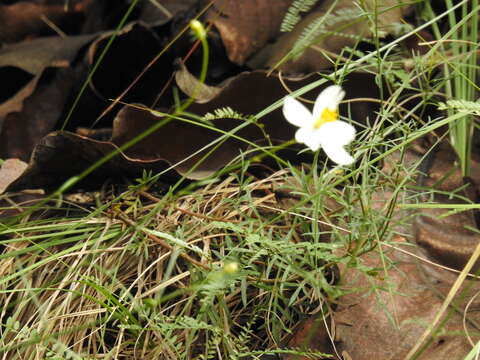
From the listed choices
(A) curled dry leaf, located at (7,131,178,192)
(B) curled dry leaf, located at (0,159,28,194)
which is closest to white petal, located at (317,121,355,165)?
(A) curled dry leaf, located at (7,131,178,192)

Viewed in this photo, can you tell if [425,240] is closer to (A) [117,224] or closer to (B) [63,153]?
(A) [117,224]

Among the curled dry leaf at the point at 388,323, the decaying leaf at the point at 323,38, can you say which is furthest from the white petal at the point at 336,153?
the decaying leaf at the point at 323,38

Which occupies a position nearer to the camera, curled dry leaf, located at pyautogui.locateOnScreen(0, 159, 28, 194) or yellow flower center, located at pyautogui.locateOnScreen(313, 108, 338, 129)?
yellow flower center, located at pyautogui.locateOnScreen(313, 108, 338, 129)

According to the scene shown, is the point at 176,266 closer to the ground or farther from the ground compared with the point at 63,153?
closer to the ground

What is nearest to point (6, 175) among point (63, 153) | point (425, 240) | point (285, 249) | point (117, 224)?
point (63, 153)

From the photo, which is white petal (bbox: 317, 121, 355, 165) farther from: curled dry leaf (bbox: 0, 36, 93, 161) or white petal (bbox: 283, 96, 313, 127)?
curled dry leaf (bbox: 0, 36, 93, 161)

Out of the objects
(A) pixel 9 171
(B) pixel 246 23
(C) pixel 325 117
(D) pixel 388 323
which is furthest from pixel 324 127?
(B) pixel 246 23

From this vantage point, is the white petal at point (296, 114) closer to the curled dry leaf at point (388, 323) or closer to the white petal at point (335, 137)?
the white petal at point (335, 137)

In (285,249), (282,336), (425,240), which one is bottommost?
(282,336)
